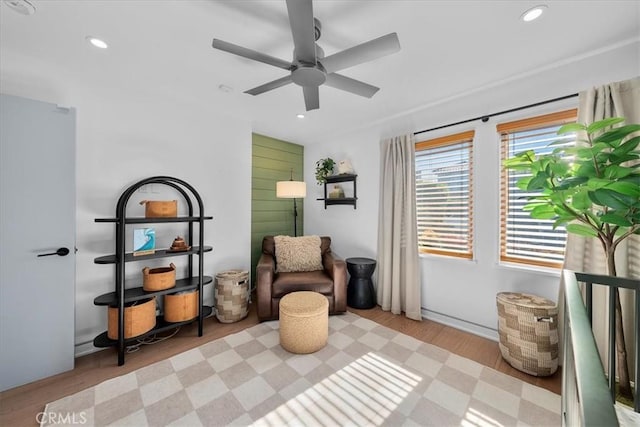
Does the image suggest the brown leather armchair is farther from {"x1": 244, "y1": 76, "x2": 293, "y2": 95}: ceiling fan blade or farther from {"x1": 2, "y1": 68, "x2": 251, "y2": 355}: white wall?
{"x1": 244, "y1": 76, "x2": 293, "y2": 95}: ceiling fan blade

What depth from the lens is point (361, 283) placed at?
3.15 meters

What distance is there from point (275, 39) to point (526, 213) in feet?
8.54

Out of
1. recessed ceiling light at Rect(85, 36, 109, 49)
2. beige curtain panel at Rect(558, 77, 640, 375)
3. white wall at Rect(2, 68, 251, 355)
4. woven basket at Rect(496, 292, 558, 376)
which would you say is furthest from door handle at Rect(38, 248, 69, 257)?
beige curtain panel at Rect(558, 77, 640, 375)

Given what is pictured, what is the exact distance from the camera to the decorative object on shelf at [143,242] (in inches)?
86.8

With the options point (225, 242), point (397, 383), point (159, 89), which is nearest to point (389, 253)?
point (397, 383)

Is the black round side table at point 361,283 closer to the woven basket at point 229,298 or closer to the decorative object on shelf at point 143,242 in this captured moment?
the woven basket at point 229,298

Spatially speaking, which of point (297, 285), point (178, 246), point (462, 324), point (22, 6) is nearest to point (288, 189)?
point (297, 285)

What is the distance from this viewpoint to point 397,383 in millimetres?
1804

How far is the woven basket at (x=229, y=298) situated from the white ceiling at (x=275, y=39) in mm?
2039

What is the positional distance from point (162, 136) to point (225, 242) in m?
1.39

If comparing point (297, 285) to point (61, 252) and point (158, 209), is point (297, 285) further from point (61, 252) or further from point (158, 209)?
point (61, 252)

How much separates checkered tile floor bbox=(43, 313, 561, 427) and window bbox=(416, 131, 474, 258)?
3.73 ft

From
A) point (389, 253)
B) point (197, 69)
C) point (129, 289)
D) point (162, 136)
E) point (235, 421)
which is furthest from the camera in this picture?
point (389, 253)

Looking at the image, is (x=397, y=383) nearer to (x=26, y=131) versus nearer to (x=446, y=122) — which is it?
(x=446, y=122)
